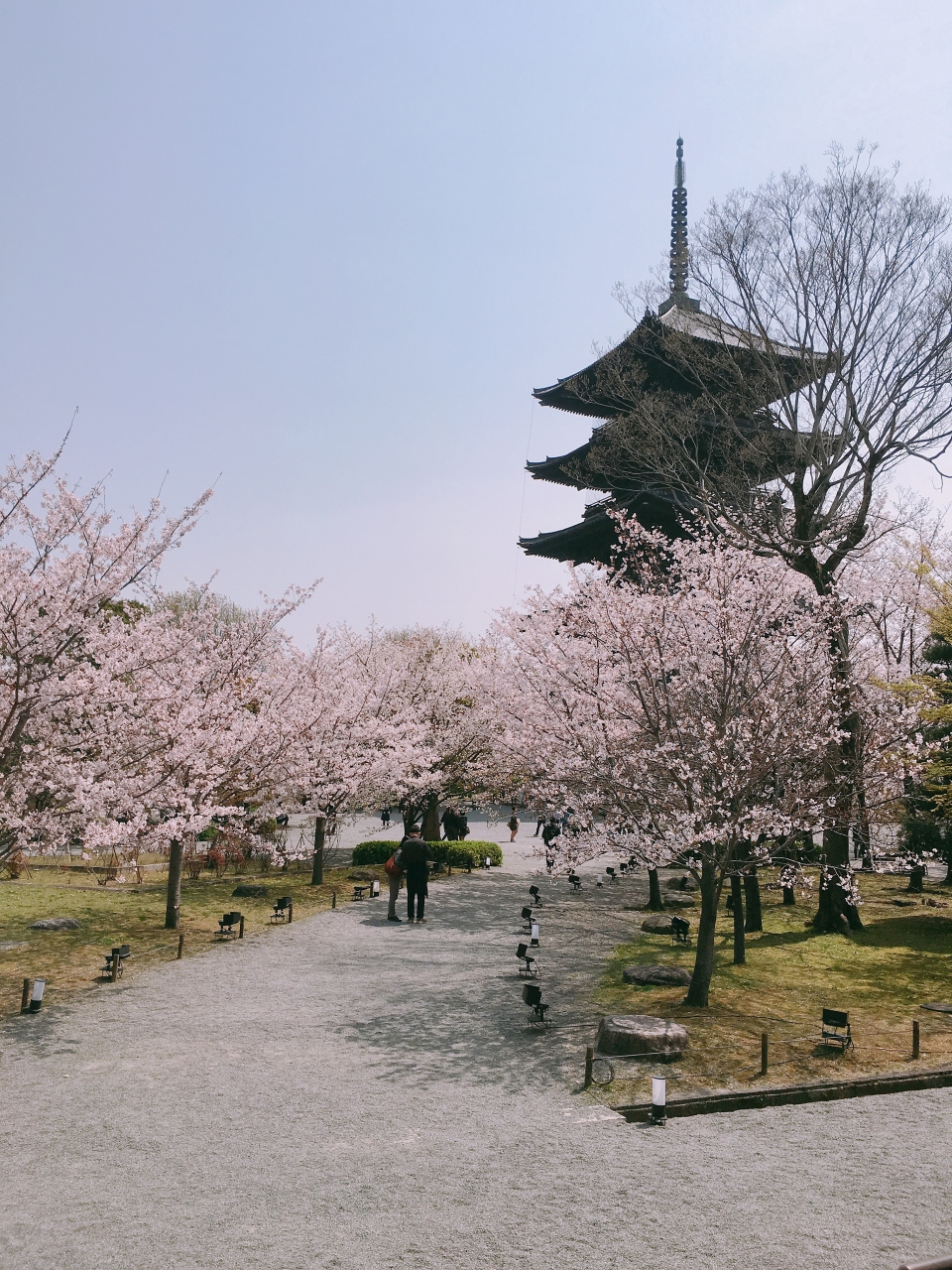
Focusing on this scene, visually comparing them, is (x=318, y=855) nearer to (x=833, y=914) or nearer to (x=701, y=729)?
(x=833, y=914)

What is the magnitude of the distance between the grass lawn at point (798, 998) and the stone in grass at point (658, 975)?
8.3 inches

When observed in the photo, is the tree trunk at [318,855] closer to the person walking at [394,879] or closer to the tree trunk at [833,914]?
the person walking at [394,879]

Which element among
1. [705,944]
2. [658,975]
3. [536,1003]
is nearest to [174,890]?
[536,1003]

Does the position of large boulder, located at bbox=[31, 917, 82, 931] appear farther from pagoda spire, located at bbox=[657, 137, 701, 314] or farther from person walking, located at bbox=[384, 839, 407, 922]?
pagoda spire, located at bbox=[657, 137, 701, 314]

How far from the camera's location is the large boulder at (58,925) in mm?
16453

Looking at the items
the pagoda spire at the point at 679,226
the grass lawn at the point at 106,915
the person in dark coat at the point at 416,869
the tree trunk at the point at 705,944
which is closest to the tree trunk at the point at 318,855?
the grass lawn at the point at 106,915

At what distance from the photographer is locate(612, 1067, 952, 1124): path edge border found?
28.0 ft

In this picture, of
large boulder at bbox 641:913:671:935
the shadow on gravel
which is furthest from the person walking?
large boulder at bbox 641:913:671:935

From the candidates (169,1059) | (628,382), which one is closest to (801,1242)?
(169,1059)

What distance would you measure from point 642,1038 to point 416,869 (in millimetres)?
9001

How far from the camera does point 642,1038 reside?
32.1 feet

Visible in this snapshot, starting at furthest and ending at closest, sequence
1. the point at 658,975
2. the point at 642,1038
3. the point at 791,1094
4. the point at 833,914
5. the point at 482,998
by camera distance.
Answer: the point at 833,914 → the point at 658,975 → the point at 482,998 → the point at 642,1038 → the point at 791,1094

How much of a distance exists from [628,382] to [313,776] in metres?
19.1

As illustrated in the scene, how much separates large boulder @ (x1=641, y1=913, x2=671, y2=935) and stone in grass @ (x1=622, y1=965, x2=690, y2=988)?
4197 mm
